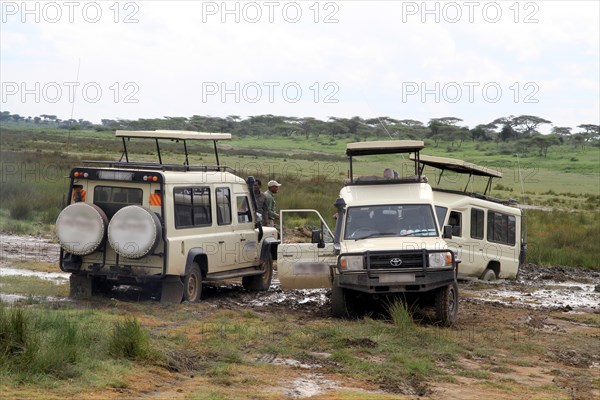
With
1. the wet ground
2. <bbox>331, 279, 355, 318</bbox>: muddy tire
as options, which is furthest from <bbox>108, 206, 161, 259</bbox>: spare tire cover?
<bbox>331, 279, 355, 318</bbox>: muddy tire

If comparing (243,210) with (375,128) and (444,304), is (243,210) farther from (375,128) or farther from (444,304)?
(375,128)

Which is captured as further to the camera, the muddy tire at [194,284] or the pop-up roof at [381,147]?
the pop-up roof at [381,147]

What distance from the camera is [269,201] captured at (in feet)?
63.1

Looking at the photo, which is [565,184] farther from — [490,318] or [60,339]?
[60,339]

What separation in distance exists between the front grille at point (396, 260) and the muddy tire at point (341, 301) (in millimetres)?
676

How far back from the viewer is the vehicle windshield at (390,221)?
50.1 feet

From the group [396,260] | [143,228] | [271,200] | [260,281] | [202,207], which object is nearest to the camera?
[396,260]

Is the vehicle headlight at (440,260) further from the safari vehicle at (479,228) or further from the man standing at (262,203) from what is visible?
the safari vehicle at (479,228)

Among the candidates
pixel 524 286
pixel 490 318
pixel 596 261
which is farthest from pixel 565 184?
pixel 490 318

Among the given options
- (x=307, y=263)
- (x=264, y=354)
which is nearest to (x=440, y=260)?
(x=307, y=263)

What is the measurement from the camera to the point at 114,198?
15250mm

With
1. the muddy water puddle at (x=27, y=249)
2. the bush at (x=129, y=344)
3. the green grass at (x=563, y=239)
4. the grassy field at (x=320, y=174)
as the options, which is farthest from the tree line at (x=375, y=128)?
the bush at (x=129, y=344)

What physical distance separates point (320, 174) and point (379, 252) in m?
49.4

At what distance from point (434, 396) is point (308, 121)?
91768mm
